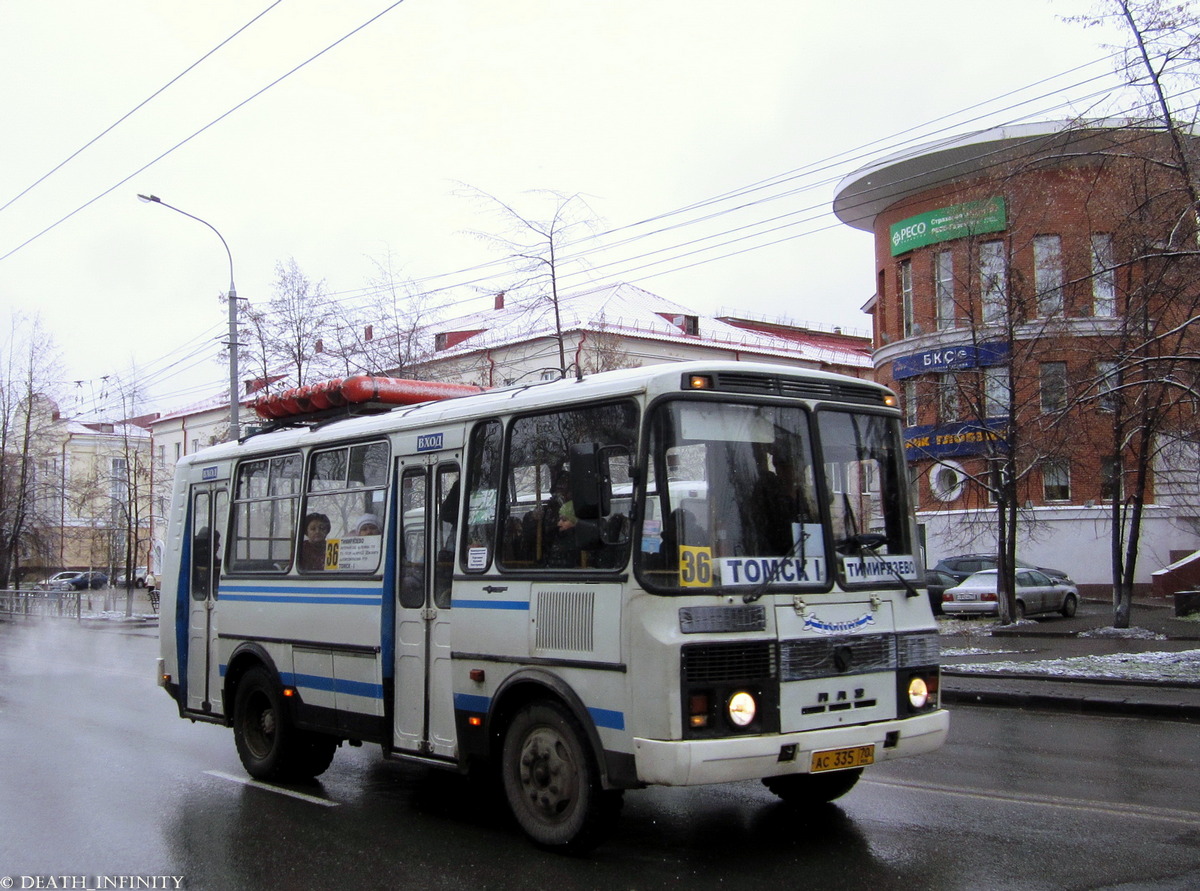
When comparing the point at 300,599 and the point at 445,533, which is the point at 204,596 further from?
the point at 445,533

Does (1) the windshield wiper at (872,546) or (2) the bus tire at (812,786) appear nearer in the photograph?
(1) the windshield wiper at (872,546)

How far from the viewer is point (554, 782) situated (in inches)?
273

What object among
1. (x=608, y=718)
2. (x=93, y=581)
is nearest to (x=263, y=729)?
(x=608, y=718)

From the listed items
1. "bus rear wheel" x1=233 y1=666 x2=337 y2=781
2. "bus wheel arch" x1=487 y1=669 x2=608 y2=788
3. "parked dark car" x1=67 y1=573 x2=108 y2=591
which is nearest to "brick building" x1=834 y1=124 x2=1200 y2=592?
"bus wheel arch" x1=487 y1=669 x2=608 y2=788

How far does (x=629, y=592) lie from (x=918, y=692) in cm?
204

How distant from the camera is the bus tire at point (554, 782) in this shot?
21.9 feet

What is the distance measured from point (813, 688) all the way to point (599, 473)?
1684 millimetres

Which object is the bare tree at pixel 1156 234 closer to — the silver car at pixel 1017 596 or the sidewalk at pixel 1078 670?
the sidewalk at pixel 1078 670

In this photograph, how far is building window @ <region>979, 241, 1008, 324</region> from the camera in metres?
23.4

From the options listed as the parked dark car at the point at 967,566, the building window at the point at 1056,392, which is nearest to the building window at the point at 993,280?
the building window at the point at 1056,392

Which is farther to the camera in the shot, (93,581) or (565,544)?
(93,581)

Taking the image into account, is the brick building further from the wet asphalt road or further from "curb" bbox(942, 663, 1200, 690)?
"curb" bbox(942, 663, 1200, 690)

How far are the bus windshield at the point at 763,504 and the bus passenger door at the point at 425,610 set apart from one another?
2.04 meters

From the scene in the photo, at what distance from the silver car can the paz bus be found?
23.1 meters
